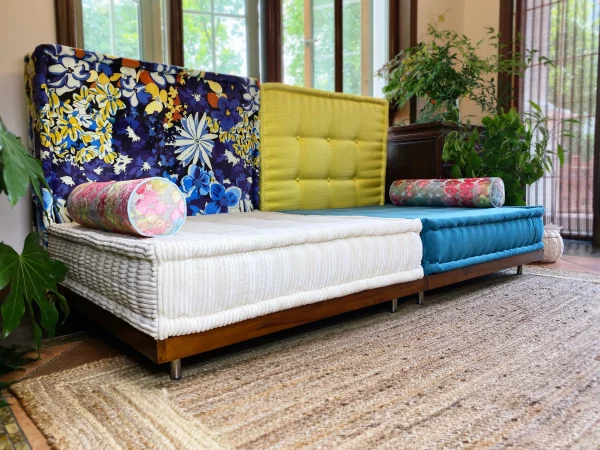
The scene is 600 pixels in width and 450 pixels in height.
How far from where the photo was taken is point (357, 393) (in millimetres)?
1016

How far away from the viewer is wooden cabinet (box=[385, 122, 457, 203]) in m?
2.52

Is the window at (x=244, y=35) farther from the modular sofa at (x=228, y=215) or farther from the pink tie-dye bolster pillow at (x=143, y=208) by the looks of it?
the pink tie-dye bolster pillow at (x=143, y=208)

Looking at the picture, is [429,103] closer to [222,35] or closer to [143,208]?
[222,35]

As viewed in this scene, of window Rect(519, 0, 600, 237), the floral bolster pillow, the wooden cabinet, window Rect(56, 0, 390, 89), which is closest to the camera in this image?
window Rect(56, 0, 390, 89)

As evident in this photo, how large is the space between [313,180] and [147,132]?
32.6 inches

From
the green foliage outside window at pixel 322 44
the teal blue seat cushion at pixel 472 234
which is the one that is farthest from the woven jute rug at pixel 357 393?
the green foliage outside window at pixel 322 44

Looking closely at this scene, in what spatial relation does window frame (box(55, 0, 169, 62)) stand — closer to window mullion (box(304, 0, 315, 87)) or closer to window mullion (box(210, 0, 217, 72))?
window mullion (box(210, 0, 217, 72))

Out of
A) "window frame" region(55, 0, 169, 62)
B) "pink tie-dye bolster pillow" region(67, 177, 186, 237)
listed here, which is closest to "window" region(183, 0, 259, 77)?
"window frame" region(55, 0, 169, 62)

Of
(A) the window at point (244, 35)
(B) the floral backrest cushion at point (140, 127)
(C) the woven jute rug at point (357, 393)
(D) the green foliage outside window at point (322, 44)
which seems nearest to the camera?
(C) the woven jute rug at point (357, 393)

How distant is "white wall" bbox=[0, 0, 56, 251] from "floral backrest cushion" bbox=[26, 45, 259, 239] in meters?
0.08

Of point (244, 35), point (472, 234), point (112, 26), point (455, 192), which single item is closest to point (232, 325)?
point (472, 234)

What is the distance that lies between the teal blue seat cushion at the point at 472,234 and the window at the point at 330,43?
1.21 metres

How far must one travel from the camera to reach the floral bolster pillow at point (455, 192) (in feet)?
6.90

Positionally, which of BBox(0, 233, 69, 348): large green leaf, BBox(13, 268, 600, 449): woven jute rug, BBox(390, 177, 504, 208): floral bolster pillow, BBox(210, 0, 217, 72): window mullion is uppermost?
BBox(210, 0, 217, 72): window mullion
